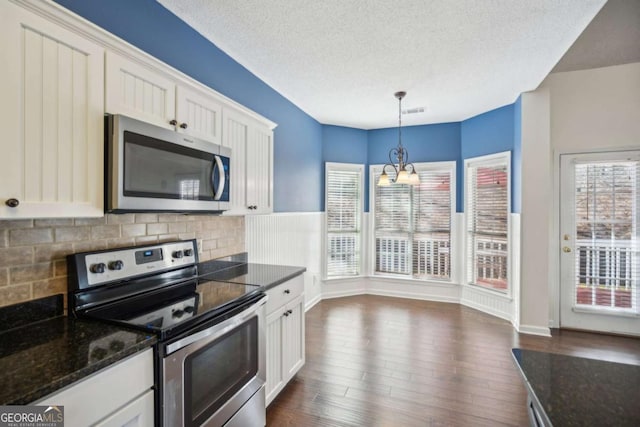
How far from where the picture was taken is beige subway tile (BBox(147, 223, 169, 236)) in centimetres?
192

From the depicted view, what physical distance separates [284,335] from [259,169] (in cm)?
136

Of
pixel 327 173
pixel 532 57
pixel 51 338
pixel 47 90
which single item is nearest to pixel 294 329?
pixel 51 338

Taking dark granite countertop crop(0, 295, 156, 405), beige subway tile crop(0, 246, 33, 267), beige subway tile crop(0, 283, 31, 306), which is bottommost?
dark granite countertop crop(0, 295, 156, 405)

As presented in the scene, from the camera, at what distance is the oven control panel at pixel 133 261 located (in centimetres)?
150

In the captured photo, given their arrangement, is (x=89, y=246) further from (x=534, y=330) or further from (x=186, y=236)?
(x=534, y=330)

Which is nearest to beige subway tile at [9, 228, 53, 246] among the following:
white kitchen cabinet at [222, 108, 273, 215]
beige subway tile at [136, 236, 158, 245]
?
beige subway tile at [136, 236, 158, 245]

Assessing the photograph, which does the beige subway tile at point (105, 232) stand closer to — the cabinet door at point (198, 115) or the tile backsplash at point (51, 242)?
the tile backsplash at point (51, 242)

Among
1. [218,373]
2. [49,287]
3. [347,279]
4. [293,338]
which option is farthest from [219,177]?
[347,279]

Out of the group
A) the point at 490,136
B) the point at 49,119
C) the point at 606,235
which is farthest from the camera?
the point at 490,136

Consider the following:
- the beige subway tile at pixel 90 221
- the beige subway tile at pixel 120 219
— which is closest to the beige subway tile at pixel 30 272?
the beige subway tile at pixel 90 221

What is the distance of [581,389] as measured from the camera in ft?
A: 2.79

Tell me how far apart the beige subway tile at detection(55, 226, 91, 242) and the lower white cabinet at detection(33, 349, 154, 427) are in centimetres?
77

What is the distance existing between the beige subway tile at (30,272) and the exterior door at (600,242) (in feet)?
15.7

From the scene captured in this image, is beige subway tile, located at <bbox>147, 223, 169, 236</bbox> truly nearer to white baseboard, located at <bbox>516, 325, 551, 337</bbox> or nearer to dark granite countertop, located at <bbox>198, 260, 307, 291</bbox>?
dark granite countertop, located at <bbox>198, 260, 307, 291</bbox>
